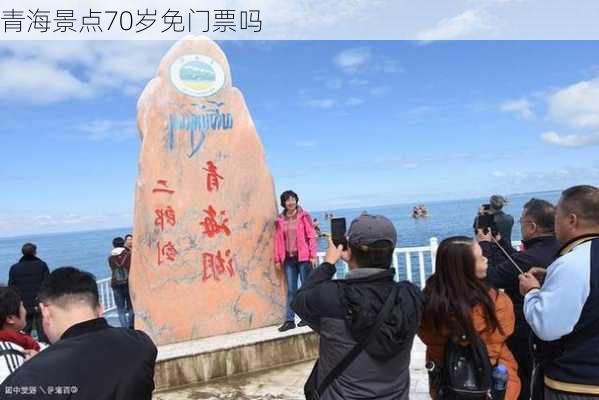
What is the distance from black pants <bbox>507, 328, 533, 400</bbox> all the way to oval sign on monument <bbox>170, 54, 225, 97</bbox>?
3.79 metres

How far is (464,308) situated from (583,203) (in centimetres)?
59

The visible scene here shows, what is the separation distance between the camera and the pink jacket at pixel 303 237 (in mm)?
4980

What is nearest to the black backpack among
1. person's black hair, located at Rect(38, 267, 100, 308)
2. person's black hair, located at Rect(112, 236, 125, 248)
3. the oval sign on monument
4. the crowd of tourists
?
the crowd of tourists

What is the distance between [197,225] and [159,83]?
147 cm

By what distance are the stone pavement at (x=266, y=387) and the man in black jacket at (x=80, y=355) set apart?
2572 millimetres

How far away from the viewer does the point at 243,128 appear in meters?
5.31

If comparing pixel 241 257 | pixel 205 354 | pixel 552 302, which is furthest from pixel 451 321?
pixel 241 257

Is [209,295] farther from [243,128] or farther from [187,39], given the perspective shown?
[187,39]

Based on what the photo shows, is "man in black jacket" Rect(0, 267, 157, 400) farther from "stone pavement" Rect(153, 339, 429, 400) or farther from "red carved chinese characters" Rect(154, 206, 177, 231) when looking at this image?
"red carved chinese characters" Rect(154, 206, 177, 231)

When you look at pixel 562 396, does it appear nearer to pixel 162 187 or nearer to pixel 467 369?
pixel 467 369

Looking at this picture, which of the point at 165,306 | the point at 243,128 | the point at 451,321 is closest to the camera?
the point at 451,321

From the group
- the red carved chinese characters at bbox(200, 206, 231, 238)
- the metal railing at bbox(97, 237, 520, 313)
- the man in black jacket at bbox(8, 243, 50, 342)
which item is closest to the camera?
the red carved chinese characters at bbox(200, 206, 231, 238)

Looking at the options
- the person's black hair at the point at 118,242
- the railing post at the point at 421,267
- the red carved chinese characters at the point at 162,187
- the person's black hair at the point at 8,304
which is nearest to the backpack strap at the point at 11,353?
the person's black hair at the point at 8,304

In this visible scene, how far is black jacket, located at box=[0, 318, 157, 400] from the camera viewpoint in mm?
1344
